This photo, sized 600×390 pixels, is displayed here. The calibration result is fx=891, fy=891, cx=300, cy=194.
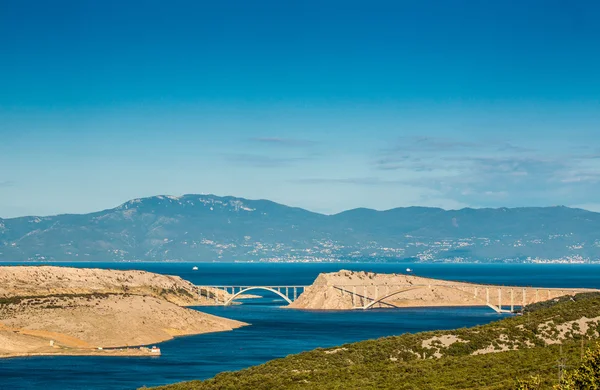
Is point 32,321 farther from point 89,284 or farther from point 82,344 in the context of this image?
point 89,284

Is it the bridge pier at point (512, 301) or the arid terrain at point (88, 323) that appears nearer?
the arid terrain at point (88, 323)

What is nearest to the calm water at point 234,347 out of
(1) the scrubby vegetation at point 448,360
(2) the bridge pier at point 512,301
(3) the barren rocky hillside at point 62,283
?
(2) the bridge pier at point 512,301

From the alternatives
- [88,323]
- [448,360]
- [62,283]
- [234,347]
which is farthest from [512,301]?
[448,360]

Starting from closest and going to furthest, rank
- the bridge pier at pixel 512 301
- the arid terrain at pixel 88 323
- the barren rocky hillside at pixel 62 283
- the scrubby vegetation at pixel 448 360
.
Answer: the scrubby vegetation at pixel 448 360 < the arid terrain at pixel 88 323 < the barren rocky hillside at pixel 62 283 < the bridge pier at pixel 512 301

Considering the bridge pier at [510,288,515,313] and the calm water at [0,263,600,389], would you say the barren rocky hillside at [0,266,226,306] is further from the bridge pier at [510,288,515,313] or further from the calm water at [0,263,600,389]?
the bridge pier at [510,288,515,313]

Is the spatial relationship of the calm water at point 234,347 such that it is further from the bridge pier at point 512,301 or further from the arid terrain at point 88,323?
the arid terrain at point 88,323

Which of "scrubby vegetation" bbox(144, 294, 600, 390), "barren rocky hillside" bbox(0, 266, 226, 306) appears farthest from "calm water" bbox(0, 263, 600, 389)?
"scrubby vegetation" bbox(144, 294, 600, 390)

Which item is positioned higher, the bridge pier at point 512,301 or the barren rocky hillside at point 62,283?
the barren rocky hillside at point 62,283

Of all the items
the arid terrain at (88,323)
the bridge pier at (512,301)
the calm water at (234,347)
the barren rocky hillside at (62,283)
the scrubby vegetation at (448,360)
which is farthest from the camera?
the bridge pier at (512,301)
